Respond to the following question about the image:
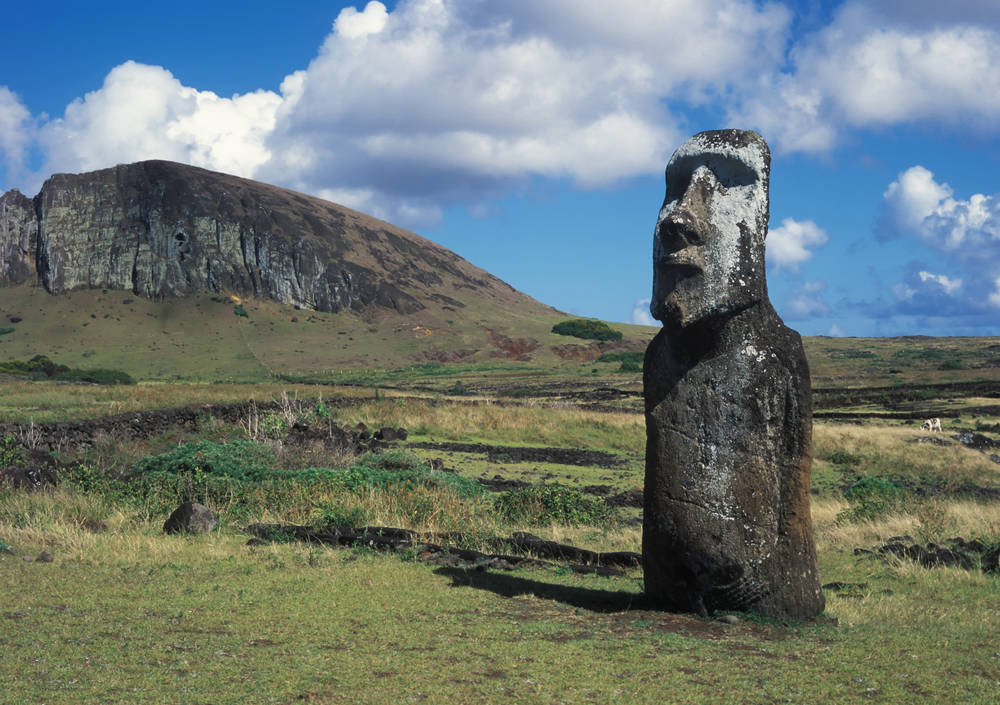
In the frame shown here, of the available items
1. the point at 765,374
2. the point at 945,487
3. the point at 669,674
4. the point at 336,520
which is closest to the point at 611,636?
the point at 669,674

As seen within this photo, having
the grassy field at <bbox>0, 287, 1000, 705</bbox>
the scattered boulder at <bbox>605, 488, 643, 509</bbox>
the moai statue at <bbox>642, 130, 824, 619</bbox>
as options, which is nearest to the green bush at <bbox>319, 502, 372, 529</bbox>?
the grassy field at <bbox>0, 287, 1000, 705</bbox>

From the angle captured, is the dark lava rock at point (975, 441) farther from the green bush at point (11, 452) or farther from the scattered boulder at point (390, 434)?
the green bush at point (11, 452)

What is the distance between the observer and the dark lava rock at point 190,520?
12172mm

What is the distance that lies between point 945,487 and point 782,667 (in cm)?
1760

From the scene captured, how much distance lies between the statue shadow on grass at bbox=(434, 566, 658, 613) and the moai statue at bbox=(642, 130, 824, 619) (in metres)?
0.64

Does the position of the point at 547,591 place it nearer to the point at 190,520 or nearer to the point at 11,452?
the point at 190,520

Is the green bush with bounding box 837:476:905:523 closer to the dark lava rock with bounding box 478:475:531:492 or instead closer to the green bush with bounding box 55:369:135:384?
the dark lava rock with bounding box 478:475:531:492

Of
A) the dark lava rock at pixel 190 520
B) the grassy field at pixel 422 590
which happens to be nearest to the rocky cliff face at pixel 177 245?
the grassy field at pixel 422 590

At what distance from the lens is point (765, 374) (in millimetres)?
8141

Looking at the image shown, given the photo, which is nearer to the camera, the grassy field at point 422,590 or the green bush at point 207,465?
the grassy field at point 422,590

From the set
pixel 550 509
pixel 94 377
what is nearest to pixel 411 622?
pixel 550 509

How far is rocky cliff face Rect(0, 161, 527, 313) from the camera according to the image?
430 feet

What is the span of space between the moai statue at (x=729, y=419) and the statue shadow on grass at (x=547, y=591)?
643mm

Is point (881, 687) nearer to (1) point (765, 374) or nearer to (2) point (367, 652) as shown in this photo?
(1) point (765, 374)
